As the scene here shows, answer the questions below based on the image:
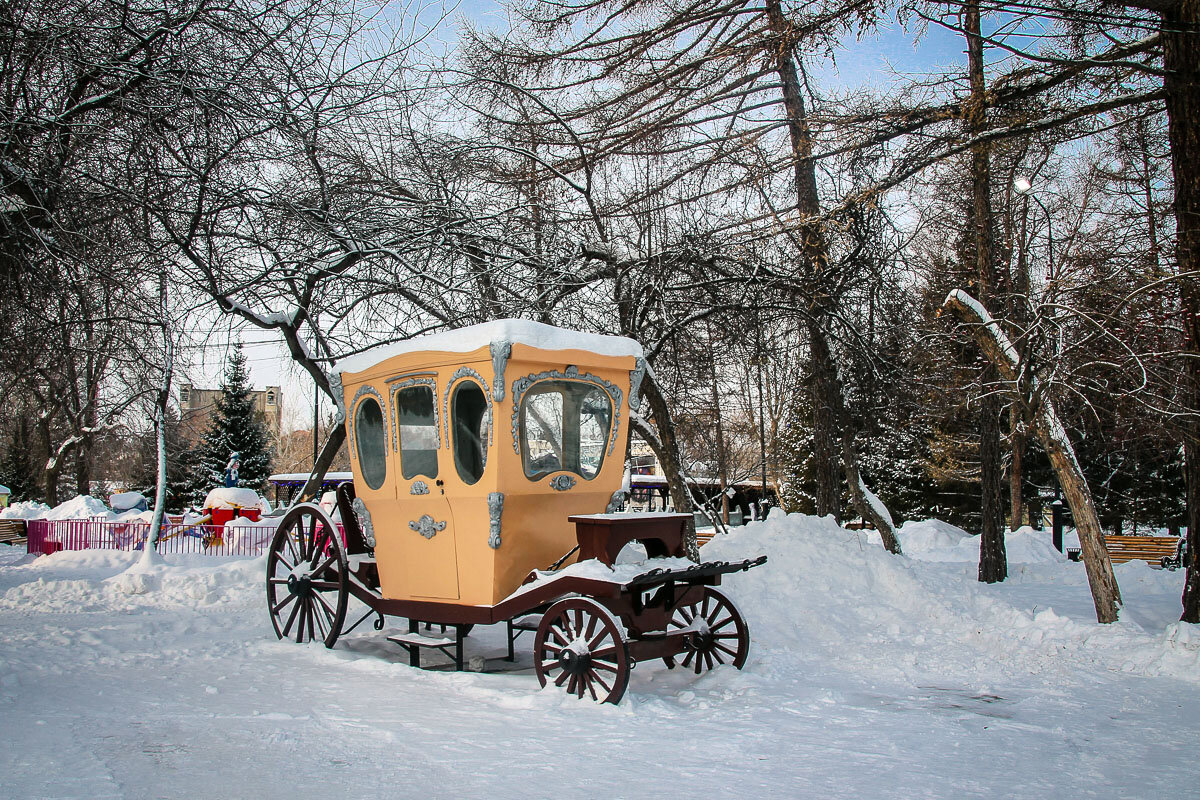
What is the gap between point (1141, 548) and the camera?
19.4 m

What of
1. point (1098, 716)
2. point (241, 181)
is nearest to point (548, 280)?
point (241, 181)

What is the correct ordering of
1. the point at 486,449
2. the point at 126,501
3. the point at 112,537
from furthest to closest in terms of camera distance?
the point at 126,501 → the point at 112,537 → the point at 486,449

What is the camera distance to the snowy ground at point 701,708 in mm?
4637

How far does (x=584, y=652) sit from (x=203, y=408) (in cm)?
2388

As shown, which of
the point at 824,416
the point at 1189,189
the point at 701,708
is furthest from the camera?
the point at 824,416

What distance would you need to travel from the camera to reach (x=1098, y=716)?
20.3ft

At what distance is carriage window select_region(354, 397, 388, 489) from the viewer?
28.2 ft

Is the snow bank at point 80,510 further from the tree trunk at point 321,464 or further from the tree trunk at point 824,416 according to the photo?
the tree trunk at point 824,416

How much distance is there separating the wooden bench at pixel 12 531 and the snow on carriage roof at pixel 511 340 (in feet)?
76.9

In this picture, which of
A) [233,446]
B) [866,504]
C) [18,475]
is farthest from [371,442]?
[18,475]

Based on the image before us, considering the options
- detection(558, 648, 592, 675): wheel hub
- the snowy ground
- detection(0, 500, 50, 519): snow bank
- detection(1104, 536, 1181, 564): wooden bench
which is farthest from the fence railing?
detection(1104, 536, 1181, 564): wooden bench

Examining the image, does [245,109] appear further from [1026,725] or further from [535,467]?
[1026,725]

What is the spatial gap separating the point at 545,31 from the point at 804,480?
22223 mm

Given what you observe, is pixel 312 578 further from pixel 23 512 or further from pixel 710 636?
pixel 23 512
